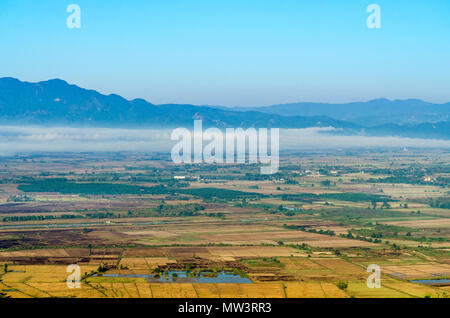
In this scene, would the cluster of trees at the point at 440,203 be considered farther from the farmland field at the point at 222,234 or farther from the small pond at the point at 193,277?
the small pond at the point at 193,277

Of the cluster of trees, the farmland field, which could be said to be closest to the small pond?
the farmland field

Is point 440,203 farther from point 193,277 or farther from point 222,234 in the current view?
point 193,277

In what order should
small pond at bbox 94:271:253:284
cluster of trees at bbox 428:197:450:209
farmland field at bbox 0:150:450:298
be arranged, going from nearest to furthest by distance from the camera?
farmland field at bbox 0:150:450:298 → small pond at bbox 94:271:253:284 → cluster of trees at bbox 428:197:450:209

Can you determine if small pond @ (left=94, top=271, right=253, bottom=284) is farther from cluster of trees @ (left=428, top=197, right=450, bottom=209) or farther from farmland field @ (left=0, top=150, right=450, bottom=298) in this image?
cluster of trees @ (left=428, top=197, right=450, bottom=209)

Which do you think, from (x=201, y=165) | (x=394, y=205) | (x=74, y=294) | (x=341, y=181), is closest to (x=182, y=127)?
(x=201, y=165)

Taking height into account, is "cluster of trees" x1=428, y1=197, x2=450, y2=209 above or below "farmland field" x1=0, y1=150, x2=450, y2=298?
below

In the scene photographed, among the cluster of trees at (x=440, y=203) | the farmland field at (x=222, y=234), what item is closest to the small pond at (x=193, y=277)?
the farmland field at (x=222, y=234)

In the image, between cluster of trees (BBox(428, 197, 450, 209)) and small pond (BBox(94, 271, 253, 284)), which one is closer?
small pond (BBox(94, 271, 253, 284))

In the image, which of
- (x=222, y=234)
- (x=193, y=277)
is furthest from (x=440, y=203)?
(x=193, y=277)

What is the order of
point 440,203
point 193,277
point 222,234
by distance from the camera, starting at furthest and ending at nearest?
point 440,203 < point 222,234 < point 193,277

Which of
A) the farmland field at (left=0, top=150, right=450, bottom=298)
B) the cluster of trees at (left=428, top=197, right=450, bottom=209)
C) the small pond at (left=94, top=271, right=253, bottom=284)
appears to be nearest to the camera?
the farmland field at (left=0, top=150, right=450, bottom=298)

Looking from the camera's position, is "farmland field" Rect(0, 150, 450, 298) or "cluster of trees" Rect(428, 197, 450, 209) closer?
"farmland field" Rect(0, 150, 450, 298)
